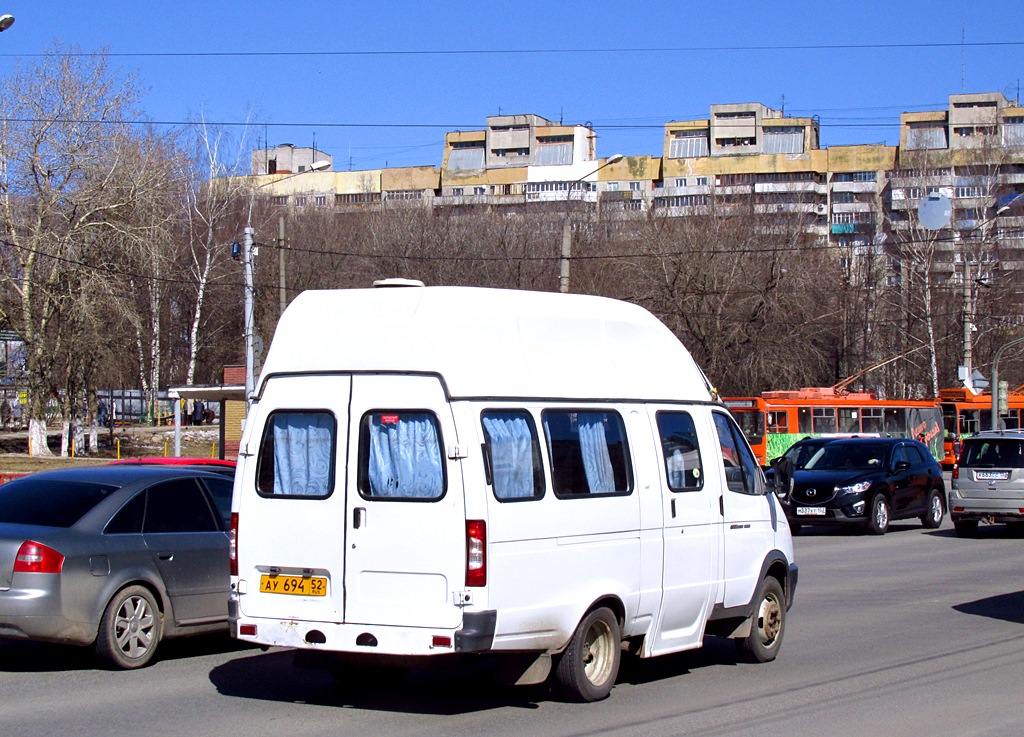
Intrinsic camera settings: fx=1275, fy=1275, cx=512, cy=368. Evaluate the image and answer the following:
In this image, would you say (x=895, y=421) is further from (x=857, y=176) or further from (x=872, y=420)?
(x=857, y=176)

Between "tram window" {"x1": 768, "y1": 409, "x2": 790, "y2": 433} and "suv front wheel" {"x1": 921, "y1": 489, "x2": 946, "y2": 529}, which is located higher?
"tram window" {"x1": 768, "y1": 409, "x2": 790, "y2": 433}

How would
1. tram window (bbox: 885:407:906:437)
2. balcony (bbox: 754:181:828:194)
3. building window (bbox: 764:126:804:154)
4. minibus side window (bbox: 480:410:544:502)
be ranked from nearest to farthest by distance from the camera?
minibus side window (bbox: 480:410:544:502)
tram window (bbox: 885:407:906:437)
balcony (bbox: 754:181:828:194)
building window (bbox: 764:126:804:154)

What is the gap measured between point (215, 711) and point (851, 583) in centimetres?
944

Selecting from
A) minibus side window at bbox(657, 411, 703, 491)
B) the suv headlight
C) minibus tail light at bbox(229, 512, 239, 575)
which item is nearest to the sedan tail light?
minibus tail light at bbox(229, 512, 239, 575)

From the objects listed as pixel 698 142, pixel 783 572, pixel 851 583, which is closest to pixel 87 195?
pixel 851 583

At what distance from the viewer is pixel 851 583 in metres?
15.1

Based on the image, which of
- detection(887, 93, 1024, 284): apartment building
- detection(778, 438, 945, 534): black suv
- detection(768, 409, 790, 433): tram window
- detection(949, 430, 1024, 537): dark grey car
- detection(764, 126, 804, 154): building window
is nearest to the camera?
detection(949, 430, 1024, 537): dark grey car

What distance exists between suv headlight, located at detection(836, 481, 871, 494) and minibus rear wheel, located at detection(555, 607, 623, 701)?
14.7 meters

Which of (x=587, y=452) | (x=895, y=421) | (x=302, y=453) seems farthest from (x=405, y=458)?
(x=895, y=421)

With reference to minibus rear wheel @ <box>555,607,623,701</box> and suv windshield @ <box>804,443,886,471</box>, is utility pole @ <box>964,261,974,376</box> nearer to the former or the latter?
suv windshield @ <box>804,443,886,471</box>

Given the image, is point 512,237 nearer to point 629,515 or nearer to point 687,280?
point 687,280

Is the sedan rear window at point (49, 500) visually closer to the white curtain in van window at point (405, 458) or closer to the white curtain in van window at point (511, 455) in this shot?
the white curtain in van window at point (405, 458)

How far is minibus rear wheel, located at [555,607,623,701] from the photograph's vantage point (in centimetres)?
762

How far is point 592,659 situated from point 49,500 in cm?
414
